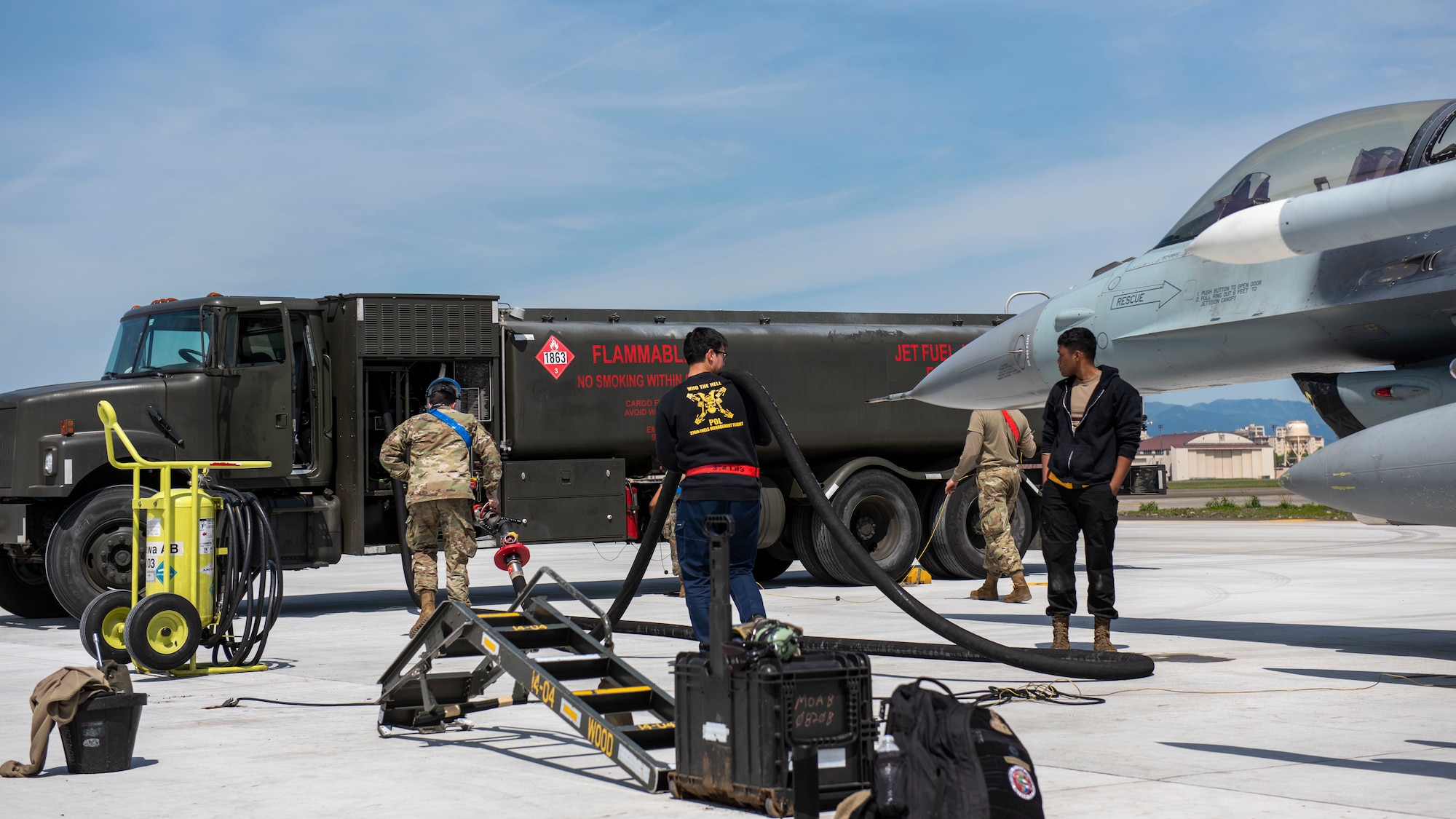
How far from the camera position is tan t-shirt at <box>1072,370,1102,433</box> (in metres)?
7.41

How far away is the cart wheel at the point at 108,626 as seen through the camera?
7.70 meters

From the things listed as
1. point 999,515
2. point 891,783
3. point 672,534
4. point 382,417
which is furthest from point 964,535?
point 891,783

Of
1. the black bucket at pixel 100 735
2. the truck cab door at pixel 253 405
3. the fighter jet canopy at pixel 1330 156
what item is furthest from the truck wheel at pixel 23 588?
the fighter jet canopy at pixel 1330 156

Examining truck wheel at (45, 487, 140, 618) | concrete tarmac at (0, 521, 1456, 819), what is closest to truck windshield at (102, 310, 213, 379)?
truck wheel at (45, 487, 140, 618)

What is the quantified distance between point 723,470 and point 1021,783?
286 centimetres

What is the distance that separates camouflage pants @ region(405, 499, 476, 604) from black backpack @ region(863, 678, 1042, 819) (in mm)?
5863

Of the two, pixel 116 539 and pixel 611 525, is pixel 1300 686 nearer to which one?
pixel 611 525

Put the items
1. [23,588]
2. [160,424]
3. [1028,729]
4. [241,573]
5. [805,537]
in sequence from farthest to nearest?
[805,537]
[23,588]
[160,424]
[241,573]
[1028,729]

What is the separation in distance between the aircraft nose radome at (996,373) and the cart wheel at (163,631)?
18.8 feet

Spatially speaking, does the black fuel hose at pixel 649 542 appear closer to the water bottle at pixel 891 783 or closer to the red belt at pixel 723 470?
the red belt at pixel 723 470

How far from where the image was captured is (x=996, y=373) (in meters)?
9.87

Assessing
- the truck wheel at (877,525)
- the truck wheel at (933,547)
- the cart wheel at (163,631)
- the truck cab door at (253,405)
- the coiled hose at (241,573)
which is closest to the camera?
the cart wheel at (163,631)

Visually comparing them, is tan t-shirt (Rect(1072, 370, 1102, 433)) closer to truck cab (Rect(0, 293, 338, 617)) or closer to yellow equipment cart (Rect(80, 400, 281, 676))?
yellow equipment cart (Rect(80, 400, 281, 676))

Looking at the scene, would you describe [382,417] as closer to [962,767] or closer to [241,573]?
[241,573]
